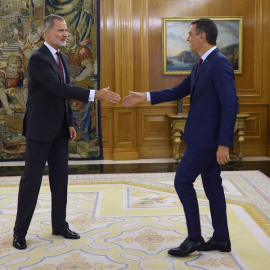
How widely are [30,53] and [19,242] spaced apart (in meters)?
5.04

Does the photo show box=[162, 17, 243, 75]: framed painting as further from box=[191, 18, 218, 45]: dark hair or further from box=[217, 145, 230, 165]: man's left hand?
box=[217, 145, 230, 165]: man's left hand

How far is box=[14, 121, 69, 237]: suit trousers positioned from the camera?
12.3 feet

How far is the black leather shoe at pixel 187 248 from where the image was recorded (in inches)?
137

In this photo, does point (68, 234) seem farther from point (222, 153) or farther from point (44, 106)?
point (222, 153)


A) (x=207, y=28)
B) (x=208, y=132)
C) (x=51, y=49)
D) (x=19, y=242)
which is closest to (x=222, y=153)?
(x=208, y=132)

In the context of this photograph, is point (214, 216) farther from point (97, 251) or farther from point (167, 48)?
point (167, 48)

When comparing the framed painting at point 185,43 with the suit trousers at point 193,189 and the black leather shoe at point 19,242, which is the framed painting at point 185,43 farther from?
the black leather shoe at point 19,242

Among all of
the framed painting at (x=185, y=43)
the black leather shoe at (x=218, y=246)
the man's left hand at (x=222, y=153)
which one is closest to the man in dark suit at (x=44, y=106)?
the man's left hand at (x=222, y=153)

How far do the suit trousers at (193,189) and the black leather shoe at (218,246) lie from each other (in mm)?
30

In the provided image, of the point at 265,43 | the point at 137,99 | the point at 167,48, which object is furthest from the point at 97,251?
the point at 265,43

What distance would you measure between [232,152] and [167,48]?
2.14 m

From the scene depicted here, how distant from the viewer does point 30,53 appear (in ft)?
26.7

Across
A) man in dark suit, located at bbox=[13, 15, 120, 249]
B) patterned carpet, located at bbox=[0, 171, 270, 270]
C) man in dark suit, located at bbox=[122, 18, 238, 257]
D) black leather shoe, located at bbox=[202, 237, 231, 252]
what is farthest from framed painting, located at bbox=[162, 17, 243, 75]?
black leather shoe, located at bbox=[202, 237, 231, 252]

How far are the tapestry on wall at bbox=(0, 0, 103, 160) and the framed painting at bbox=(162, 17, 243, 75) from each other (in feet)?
4.04
